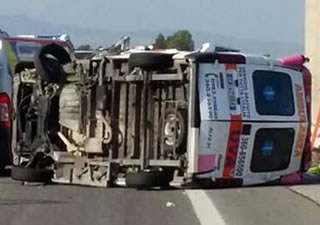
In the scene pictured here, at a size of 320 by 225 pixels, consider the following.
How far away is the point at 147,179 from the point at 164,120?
2.91ft

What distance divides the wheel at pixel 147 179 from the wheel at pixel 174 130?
1.35 feet

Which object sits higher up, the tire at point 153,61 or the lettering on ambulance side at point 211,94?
the tire at point 153,61

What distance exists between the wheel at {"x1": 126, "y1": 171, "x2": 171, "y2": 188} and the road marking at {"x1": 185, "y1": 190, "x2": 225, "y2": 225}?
412mm

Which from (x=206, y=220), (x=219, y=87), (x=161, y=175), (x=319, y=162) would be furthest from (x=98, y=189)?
(x=319, y=162)

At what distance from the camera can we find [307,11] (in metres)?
44.3

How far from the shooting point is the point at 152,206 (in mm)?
13961

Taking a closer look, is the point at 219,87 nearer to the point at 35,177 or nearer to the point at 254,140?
the point at 254,140

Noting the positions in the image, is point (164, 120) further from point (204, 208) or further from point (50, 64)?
point (204, 208)

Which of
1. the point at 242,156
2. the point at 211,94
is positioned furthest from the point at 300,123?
the point at 211,94

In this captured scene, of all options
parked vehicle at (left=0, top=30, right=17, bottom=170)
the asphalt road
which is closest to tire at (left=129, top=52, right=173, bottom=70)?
the asphalt road

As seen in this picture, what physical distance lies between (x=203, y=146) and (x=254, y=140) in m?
0.89

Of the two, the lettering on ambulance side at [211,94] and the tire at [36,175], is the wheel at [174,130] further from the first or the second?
the tire at [36,175]

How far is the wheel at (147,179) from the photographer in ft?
51.3

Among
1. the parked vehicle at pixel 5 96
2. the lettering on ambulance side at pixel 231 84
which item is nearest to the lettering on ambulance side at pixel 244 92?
the lettering on ambulance side at pixel 231 84
